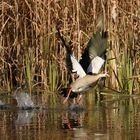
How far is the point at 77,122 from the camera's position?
7.74 metres

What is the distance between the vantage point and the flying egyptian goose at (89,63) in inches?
366

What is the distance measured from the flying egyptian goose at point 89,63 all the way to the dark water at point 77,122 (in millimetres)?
331

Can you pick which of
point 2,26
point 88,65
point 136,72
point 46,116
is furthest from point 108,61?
point 46,116

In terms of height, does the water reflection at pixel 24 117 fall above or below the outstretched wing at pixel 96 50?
below

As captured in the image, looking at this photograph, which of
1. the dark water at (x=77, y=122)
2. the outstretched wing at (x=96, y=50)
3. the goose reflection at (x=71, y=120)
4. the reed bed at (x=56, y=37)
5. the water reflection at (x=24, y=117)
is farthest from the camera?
the reed bed at (x=56, y=37)

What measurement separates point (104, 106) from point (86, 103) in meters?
0.54

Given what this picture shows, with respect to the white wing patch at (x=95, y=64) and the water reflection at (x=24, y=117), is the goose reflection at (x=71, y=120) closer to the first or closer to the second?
the water reflection at (x=24, y=117)

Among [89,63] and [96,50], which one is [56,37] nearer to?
[89,63]

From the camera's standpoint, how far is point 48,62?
10.8 metres

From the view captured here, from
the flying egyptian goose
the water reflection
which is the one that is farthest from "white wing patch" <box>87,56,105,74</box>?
the water reflection

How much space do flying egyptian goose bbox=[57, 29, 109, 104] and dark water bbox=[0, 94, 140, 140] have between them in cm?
33

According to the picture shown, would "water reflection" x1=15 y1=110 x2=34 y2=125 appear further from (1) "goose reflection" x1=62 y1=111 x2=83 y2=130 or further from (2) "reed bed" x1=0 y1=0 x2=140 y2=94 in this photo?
(2) "reed bed" x1=0 y1=0 x2=140 y2=94

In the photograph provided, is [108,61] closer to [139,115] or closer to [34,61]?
[34,61]

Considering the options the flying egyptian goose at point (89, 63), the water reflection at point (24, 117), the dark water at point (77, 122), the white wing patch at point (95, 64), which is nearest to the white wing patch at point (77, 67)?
the flying egyptian goose at point (89, 63)
